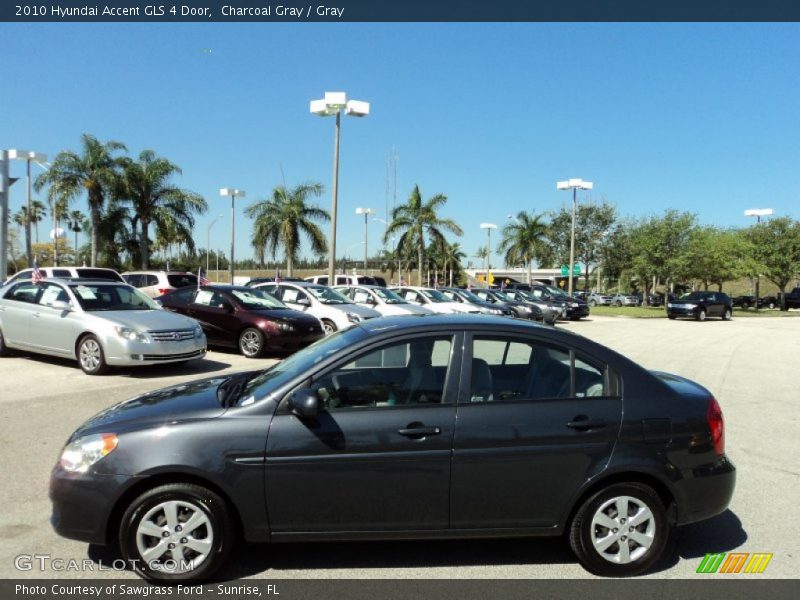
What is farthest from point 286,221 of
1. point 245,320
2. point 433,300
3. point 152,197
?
point 245,320

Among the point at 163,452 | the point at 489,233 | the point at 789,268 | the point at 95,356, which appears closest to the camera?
the point at 163,452

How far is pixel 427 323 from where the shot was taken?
389 cm

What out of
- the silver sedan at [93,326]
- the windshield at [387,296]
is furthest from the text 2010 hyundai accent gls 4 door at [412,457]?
the windshield at [387,296]

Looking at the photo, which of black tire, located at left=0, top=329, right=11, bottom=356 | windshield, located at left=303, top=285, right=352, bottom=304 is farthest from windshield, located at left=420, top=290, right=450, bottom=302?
black tire, located at left=0, top=329, right=11, bottom=356

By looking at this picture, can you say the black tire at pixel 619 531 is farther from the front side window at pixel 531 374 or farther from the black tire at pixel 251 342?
the black tire at pixel 251 342

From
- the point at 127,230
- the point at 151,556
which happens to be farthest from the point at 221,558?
the point at 127,230

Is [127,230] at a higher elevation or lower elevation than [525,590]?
higher

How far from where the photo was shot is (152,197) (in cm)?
3419

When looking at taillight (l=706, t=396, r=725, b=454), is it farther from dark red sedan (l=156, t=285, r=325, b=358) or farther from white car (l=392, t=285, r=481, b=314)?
white car (l=392, t=285, r=481, b=314)

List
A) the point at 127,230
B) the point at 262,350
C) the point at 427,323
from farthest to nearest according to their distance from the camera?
the point at 127,230, the point at 262,350, the point at 427,323

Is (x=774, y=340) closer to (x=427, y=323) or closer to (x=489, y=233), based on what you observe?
(x=427, y=323)

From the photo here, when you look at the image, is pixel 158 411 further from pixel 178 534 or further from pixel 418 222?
pixel 418 222

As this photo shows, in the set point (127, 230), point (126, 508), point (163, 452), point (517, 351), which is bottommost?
point (126, 508)

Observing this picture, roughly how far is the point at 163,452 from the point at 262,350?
30.6 ft
